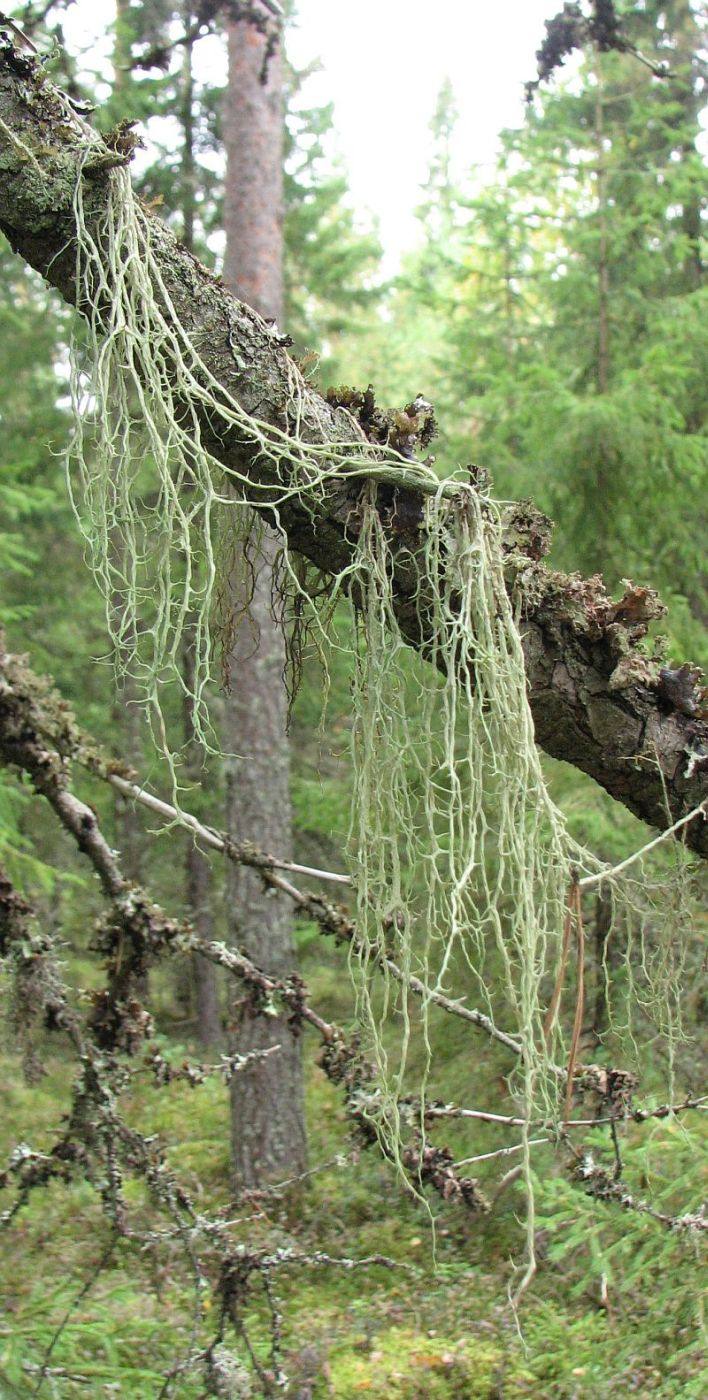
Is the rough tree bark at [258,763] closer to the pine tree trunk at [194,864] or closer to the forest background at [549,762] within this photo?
the forest background at [549,762]

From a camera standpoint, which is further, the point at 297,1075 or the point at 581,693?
the point at 297,1075

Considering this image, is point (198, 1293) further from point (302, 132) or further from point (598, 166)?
point (302, 132)

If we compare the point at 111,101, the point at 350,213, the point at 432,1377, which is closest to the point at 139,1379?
the point at 432,1377

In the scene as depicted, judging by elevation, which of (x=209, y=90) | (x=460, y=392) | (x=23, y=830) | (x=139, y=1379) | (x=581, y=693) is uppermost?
(x=209, y=90)

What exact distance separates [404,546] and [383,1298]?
539cm

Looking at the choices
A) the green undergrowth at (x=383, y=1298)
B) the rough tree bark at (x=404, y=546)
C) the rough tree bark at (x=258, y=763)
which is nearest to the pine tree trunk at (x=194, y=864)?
the rough tree bark at (x=258, y=763)

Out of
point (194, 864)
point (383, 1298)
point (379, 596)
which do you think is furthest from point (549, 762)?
point (194, 864)

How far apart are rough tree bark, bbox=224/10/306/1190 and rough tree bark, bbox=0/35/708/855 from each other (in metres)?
4.98

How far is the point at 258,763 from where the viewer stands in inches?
288

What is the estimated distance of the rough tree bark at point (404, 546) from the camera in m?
1.68

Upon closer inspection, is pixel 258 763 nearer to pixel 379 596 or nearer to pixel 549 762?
pixel 549 762

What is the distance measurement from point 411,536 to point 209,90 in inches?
408

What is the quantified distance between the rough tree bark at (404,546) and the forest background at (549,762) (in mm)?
212

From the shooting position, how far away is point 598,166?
6.64 m
